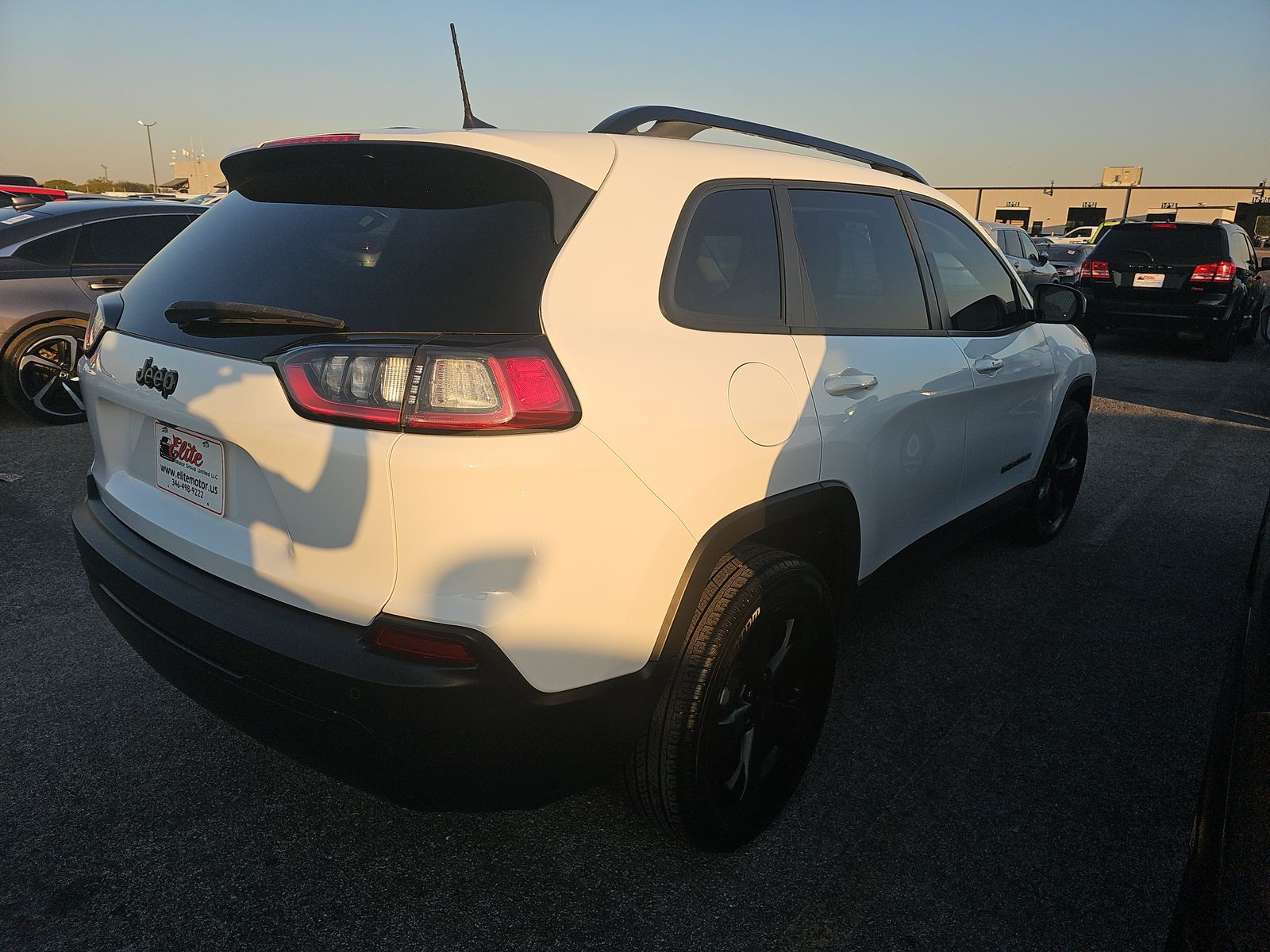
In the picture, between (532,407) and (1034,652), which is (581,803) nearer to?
(532,407)

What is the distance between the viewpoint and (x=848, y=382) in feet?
7.86

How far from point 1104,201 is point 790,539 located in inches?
3061

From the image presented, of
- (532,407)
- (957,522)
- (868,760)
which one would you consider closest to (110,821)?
(532,407)

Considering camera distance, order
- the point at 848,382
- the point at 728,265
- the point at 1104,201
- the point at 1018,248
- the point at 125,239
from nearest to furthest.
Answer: the point at 728,265 → the point at 848,382 → the point at 125,239 → the point at 1018,248 → the point at 1104,201

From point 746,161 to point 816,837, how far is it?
183 cm

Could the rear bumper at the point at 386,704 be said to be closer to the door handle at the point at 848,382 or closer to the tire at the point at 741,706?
the tire at the point at 741,706

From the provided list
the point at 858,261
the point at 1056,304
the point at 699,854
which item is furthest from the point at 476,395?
the point at 1056,304

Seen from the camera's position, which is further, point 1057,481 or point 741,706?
point 1057,481

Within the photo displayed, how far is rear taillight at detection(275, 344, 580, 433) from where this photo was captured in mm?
1639

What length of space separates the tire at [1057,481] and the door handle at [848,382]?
200 cm

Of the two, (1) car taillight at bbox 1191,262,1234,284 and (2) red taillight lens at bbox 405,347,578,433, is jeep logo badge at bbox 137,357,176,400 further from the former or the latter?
(1) car taillight at bbox 1191,262,1234,284

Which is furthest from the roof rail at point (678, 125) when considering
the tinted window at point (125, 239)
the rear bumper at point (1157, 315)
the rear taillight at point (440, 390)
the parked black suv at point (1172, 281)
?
the parked black suv at point (1172, 281)

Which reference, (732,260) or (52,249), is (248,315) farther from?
(52,249)

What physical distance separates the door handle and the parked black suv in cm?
1010
